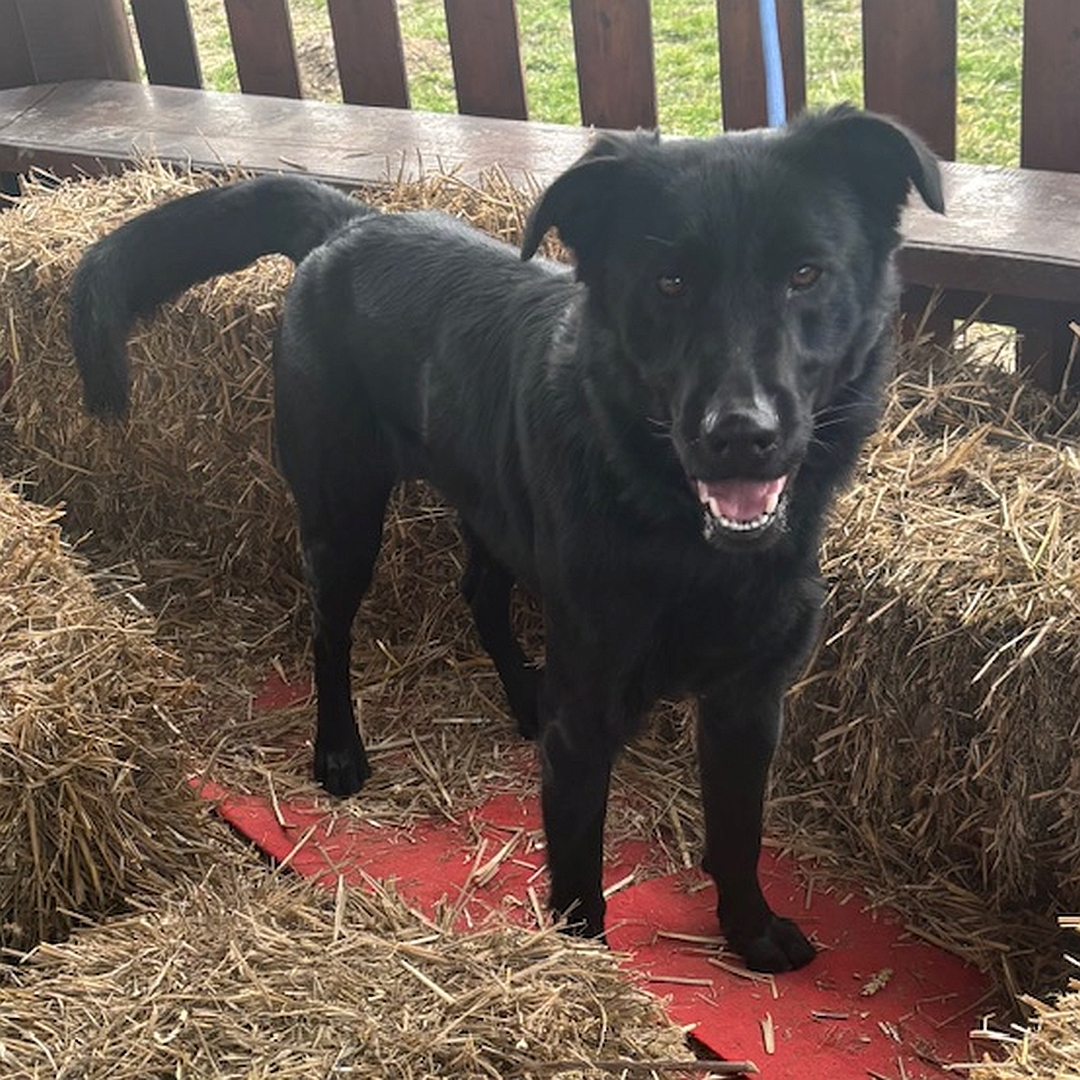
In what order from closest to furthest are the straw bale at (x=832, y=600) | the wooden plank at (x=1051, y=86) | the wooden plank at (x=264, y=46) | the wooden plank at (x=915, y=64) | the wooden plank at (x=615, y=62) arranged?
the straw bale at (x=832, y=600)
the wooden plank at (x=1051, y=86)
the wooden plank at (x=915, y=64)
the wooden plank at (x=615, y=62)
the wooden plank at (x=264, y=46)

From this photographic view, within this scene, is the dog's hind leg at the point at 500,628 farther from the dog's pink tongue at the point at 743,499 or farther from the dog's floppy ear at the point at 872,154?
the dog's floppy ear at the point at 872,154

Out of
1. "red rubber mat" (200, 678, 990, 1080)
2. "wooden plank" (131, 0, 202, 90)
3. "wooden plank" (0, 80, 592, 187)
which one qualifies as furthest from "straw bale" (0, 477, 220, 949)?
"wooden plank" (131, 0, 202, 90)

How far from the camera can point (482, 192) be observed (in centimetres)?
396

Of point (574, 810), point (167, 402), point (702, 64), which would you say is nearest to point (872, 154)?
point (574, 810)

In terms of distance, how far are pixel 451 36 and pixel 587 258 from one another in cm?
271

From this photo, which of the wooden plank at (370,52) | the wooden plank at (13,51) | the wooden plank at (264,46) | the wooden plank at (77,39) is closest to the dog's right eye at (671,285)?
the wooden plank at (370,52)

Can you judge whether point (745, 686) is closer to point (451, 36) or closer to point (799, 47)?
point (799, 47)

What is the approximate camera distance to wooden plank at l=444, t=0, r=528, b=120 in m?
4.72

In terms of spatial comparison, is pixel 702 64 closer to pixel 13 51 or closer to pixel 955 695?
pixel 13 51

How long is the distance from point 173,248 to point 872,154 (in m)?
1.59

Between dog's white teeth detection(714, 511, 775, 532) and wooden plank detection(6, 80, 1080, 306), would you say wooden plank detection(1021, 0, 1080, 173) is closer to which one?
wooden plank detection(6, 80, 1080, 306)

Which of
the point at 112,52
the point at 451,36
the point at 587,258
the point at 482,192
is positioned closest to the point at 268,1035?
the point at 587,258

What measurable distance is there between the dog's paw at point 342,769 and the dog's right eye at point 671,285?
1576 mm

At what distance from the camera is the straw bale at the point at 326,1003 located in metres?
1.99
